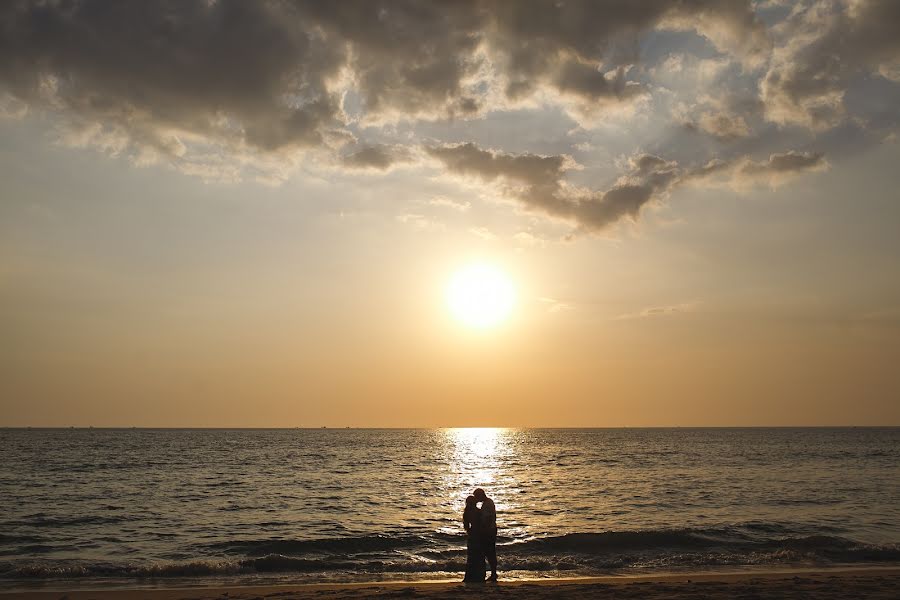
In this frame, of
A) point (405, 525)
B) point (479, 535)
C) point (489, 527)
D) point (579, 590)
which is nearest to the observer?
point (579, 590)

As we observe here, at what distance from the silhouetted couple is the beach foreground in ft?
1.96

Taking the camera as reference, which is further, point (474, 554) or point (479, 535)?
point (474, 554)

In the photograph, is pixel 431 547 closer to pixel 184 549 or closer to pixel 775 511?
pixel 184 549

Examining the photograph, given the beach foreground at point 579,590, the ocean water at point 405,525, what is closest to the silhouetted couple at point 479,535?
the beach foreground at point 579,590

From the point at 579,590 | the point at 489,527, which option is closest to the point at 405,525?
the point at 489,527

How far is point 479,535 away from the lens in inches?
652

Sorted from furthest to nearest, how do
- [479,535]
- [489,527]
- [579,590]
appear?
[479,535]
[489,527]
[579,590]

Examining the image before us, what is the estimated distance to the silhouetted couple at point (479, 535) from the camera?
1636cm

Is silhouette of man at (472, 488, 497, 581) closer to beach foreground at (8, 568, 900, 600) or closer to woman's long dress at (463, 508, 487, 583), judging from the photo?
woman's long dress at (463, 508, 487, 583)

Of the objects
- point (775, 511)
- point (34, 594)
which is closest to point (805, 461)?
point (775, 511)

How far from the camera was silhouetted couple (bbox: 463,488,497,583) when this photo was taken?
16.4 m

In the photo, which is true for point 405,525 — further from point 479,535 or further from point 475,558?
point 479,535

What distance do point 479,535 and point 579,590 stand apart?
9.50 feet

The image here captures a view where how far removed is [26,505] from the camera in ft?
105
